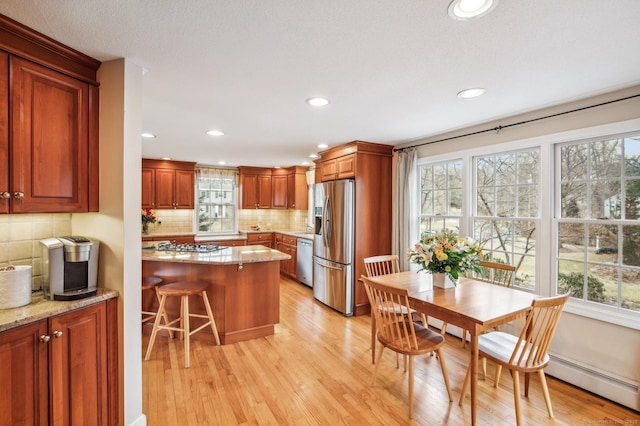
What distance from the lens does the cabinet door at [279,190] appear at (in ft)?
22.5

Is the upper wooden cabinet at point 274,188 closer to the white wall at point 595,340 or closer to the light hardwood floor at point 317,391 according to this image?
the light hardwood floor at point 317,391

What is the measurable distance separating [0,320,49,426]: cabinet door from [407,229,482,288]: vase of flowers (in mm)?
2517

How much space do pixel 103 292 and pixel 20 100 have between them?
3.64 feet

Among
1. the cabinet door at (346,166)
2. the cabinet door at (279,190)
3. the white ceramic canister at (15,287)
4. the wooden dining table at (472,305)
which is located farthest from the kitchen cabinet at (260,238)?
the white ceramic canister at (15,287)

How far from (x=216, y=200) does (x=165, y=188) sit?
1.09m

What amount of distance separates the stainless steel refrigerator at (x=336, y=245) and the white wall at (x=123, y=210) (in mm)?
2616

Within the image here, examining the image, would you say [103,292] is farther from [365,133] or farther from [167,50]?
[365,133]

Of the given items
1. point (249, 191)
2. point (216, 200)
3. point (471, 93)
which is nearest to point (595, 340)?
point (471, 93)

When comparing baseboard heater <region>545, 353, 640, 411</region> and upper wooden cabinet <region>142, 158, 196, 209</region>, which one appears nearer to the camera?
baseboard heater <region>545, 353, 640, 411</region>

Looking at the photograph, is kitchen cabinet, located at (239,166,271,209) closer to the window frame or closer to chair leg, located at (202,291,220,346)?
chair leg, located at (202,291,220,346)

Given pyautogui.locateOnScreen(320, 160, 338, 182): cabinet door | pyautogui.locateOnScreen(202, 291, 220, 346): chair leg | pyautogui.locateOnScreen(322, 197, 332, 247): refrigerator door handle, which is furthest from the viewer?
pyautogui.locateOnScreen(320, 160, 338, 182): cabinet door

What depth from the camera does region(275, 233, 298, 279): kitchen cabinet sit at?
592cm

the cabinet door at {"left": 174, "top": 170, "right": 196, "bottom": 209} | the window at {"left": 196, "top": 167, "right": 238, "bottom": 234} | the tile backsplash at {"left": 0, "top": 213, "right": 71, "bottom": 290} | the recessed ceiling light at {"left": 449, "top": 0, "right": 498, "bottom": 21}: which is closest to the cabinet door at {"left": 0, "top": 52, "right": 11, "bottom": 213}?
the tile backsplash at {"left": 0, "top": 213, "right": 71, "bottom": 290}

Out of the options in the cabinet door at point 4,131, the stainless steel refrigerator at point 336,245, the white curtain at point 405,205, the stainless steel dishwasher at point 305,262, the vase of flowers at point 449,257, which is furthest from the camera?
the stainless steel dishwasher at point 305,262
